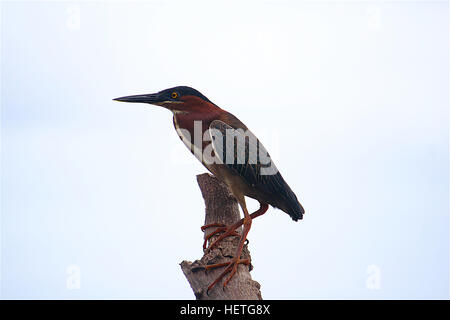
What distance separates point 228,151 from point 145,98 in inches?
41.8

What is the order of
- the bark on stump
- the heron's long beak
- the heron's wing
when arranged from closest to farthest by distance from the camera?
the bark on stump → the heron's wing → the heron's long beak

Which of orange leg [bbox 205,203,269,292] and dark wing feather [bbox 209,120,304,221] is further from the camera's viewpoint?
dark wing feather [bbox 209,120,304,221]

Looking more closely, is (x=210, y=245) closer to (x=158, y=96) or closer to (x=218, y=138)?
(x=218, y=138)

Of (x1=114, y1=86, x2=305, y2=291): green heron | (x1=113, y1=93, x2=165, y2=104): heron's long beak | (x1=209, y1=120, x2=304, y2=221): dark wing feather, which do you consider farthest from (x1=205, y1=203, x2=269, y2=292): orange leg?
(x1=113, y1=93, x2=165, y2=104): heron's long beak

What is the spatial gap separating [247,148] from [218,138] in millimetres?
321

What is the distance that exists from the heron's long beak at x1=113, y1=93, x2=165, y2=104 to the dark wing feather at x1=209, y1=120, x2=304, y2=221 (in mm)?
640

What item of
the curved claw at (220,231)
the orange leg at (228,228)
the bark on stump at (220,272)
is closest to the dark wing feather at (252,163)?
the orange leg at (228,228)

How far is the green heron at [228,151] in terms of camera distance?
4.57 meters

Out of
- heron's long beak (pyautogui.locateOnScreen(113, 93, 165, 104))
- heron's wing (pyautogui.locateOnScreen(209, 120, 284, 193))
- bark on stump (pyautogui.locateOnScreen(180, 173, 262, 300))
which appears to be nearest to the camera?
bark on stump (pyautogui.locateOnScreen(180, 173, 262, 300))

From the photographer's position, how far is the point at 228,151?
455 cm

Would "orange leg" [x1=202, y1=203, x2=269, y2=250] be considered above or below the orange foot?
above

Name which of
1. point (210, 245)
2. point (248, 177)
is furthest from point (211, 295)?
point (248, 177)

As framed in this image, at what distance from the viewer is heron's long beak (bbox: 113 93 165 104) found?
15.8ft

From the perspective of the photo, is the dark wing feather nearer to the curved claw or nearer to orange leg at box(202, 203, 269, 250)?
orange leg at box(202, 203, 269, 250)
